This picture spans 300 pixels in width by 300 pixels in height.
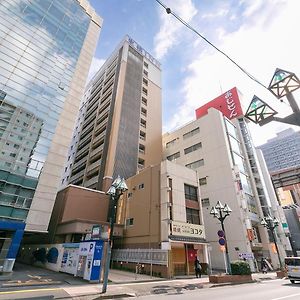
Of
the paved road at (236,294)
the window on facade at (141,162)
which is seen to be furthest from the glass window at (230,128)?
the paved road at (236,294)

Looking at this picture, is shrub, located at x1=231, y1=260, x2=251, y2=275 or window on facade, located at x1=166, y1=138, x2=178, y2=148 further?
window on facade, located at x1=166, y1=138, x2=178, y2=148

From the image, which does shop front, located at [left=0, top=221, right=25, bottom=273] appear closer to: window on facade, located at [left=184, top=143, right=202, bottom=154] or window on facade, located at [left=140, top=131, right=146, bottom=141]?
window on facade, located at [left=140, top=131, right=146, bottom=141]

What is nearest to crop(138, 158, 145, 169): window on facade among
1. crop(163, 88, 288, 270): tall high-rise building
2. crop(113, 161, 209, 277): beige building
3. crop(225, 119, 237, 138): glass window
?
crop(163, 88, 288, 270): tall high-rise building

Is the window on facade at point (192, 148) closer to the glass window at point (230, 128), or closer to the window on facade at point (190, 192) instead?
the glass window at point (230, 128)

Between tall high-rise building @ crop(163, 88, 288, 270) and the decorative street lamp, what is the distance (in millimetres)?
29434

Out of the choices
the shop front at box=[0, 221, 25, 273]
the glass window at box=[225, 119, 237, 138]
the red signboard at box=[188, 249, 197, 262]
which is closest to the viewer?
the shop front at box=[0, 221, 25, 273]

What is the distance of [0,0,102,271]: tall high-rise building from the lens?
75.3 feet

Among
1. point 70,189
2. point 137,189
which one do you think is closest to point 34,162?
point 70,189

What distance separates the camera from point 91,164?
4297cm

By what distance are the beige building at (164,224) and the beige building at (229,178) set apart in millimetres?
7615

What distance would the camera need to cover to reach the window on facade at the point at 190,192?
28.1 metres

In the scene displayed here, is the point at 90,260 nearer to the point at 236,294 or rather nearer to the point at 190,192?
the point at 236,294

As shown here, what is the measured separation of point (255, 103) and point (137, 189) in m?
26.8

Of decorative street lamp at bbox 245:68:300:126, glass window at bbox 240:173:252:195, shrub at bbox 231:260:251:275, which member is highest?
glass window at bbox 240:173:252:195
